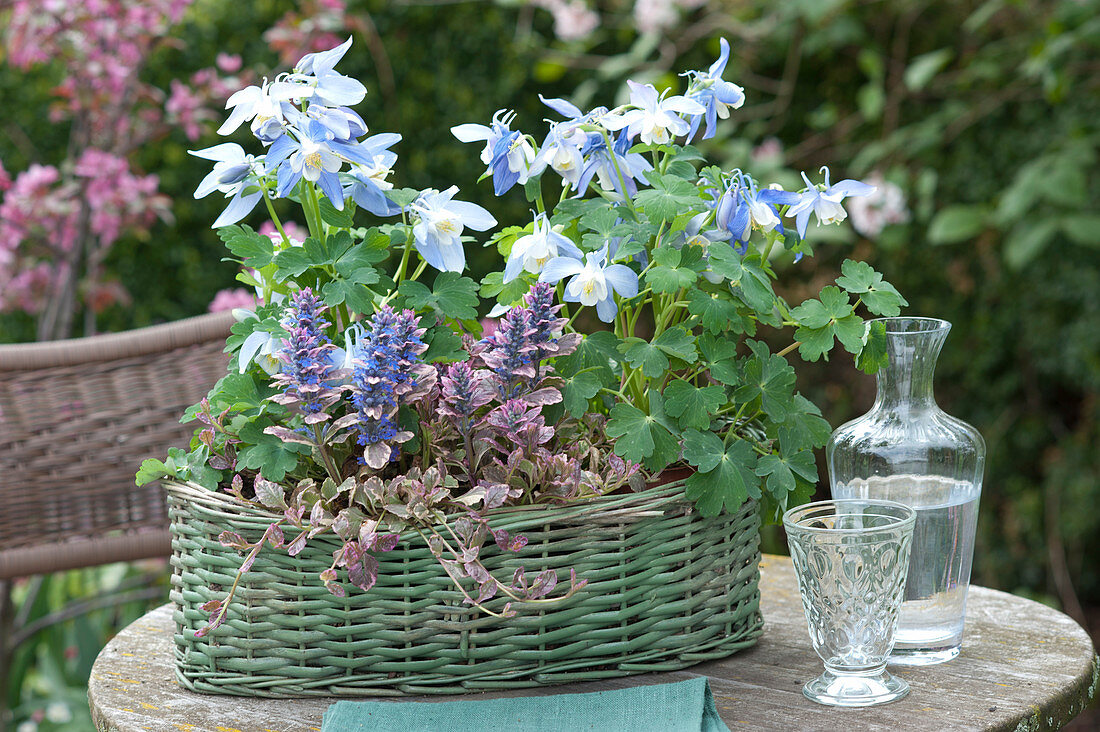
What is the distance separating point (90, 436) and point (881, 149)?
2142mm

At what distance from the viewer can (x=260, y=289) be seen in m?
1.00

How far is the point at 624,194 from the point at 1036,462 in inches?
109

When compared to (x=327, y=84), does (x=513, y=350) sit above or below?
below

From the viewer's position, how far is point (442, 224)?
946 mm

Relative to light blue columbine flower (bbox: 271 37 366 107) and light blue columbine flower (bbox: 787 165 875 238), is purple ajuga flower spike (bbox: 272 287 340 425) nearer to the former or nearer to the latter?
light blue columbine flower (bbox: 271 37 366 107)

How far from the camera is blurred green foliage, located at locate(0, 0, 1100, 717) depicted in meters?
3.04

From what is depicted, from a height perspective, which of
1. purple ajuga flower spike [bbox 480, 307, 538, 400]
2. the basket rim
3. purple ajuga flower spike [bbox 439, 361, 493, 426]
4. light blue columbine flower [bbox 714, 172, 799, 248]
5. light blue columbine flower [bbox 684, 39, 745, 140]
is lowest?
the basket rim

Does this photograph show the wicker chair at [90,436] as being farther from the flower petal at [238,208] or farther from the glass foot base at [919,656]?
the glass foot base at [919,656]

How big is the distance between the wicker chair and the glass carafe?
1055 mm

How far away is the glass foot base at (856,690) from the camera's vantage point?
0.91m

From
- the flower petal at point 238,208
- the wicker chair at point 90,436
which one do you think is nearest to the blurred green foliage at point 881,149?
the wicker chair at point 90,436

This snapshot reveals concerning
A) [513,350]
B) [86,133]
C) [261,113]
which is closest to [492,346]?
[513,350]

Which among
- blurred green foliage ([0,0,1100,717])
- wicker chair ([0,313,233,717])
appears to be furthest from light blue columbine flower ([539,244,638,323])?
blurred green foliage ([0,0,1100,717])

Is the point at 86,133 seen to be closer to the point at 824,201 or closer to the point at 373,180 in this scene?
the point at 373,180
